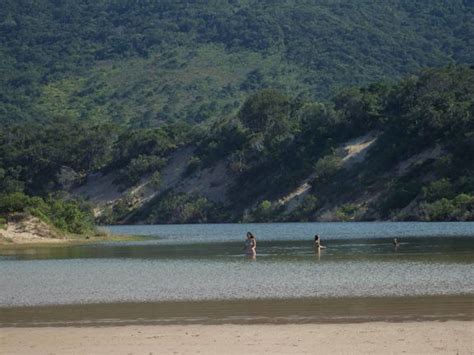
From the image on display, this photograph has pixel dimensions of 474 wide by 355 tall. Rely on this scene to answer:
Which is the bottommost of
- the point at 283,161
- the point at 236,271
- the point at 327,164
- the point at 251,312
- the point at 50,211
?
the point at 251,312

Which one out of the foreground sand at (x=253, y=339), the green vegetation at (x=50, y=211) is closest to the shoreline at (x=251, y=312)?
the foreground sand at (x=253, y=339)

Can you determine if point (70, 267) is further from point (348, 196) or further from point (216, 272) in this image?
point (348, 196)

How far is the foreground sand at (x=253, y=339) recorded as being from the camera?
79.9 feet

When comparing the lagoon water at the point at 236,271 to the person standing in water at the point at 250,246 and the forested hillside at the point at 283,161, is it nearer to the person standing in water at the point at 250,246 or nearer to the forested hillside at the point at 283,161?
the person standing in water at the point at 250,246

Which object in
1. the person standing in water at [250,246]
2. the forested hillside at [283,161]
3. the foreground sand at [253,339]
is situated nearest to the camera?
the foreground sand at [253,339]

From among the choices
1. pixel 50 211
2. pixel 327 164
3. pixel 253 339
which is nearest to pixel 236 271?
pixel 253 339

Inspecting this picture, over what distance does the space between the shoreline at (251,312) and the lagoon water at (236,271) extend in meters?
1.36

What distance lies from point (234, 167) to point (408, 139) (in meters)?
27.3

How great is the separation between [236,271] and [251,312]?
16.1 m

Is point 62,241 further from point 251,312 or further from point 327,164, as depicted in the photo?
point 251,312

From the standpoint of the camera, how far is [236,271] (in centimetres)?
4731

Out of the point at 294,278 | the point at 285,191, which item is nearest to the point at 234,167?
the point at 285,191

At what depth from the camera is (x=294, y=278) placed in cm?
4209

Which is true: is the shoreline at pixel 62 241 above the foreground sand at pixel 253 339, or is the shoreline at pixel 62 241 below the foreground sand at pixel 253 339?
above
